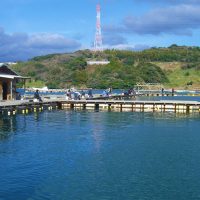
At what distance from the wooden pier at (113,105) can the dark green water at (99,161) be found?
1281 centimetres

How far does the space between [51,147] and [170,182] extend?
42.0 ft

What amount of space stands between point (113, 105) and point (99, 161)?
4384 centimetres

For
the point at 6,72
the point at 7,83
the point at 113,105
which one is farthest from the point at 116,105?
the point at 6,72

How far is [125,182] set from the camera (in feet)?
81.4

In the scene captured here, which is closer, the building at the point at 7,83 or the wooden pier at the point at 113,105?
the building at the point at 7,83

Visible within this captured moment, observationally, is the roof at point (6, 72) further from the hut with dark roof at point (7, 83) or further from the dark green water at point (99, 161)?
the dark green water at point (99, 161)

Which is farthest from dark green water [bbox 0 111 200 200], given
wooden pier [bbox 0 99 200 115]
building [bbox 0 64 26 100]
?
building [bbox 0 64 26 100]

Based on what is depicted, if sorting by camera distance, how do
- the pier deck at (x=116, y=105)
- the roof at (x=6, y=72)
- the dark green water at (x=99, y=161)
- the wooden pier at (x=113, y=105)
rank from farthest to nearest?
1. the pier deck at (x=116, y=105)
2. the wooden pier at (x=113, y=105)
3. the roof at (x=6, y=72)
4. the dark green water at (x=99, y=161)

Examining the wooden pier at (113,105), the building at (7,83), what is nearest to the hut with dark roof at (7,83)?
the building at (7,83)

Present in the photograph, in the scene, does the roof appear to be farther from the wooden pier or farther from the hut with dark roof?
the wooden pier

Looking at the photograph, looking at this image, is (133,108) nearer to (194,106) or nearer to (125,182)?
(194,106)

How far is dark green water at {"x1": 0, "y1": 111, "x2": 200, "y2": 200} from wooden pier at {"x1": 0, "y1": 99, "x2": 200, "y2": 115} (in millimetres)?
12805

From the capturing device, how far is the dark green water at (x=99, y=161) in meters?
23.2

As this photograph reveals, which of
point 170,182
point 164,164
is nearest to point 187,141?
point 164,164
